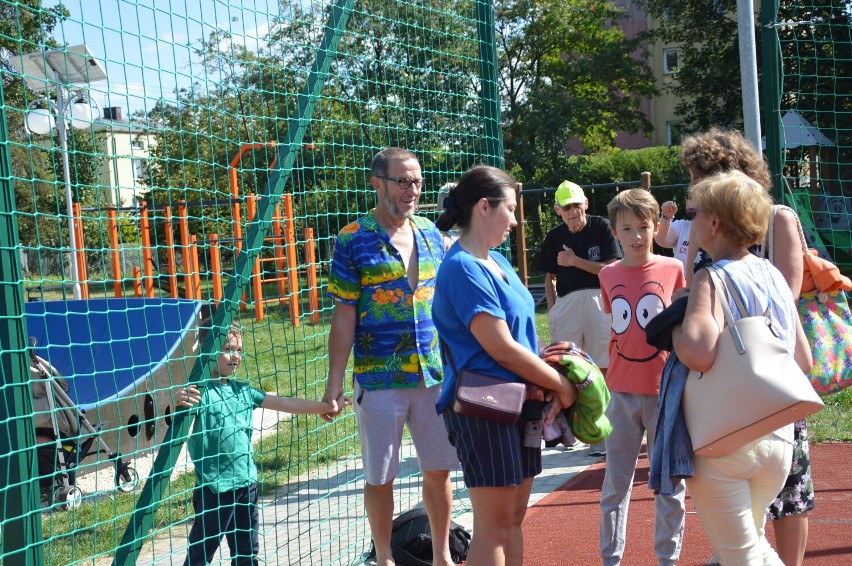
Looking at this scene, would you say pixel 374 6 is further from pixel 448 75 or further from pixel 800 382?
pixel 800 382

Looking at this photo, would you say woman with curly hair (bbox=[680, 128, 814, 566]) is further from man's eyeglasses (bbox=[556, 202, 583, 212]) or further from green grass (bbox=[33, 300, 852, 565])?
man's eyeglasses (bbox=[556, 202, 583, 212])

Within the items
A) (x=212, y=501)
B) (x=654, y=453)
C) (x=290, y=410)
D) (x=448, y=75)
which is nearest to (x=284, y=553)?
(x=212, y=501)

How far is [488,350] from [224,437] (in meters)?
1.43

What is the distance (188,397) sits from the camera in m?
3.74

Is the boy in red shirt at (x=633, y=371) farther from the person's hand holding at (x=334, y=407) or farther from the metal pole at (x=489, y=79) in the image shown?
the metal pole at (x=489, y=79)

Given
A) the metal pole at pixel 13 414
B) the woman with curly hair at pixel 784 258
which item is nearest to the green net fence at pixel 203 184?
the metal pole at pixel 13 414

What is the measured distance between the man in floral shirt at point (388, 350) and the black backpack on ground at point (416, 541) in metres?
0.44

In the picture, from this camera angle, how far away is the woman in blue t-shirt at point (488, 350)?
3125 millimetres

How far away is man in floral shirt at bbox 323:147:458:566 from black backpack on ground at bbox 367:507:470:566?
0.44 metres

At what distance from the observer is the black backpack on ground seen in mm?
4555

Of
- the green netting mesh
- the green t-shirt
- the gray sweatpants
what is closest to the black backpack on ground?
the gray sweatpants

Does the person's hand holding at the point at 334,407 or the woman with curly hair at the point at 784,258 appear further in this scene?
the person's hand holding at the point at 334,407

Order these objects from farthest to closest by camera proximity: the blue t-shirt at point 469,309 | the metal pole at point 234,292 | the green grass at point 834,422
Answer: the green grass at point 834,422 < the metal pole at point 234,292 < the blue t-shirt at point 469,309

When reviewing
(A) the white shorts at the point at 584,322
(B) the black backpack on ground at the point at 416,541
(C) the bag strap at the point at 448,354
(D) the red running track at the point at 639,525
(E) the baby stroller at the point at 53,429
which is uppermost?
(C) the bag strap at the point at 448,354
